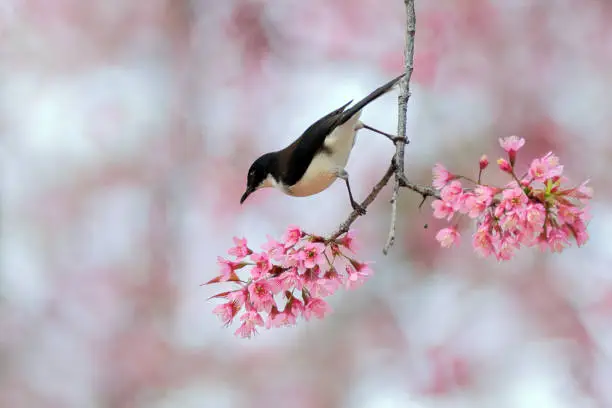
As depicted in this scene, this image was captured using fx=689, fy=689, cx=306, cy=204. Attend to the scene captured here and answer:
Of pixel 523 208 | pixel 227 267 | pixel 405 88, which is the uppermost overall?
pixel 405 88

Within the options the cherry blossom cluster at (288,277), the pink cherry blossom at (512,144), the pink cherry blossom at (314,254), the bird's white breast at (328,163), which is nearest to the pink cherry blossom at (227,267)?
the cherry blossom cluster at (288,277)

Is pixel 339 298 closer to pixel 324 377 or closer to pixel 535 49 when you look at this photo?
pixel 324 377

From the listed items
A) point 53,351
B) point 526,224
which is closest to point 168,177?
point 53,351

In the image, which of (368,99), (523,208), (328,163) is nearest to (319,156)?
(328,163)

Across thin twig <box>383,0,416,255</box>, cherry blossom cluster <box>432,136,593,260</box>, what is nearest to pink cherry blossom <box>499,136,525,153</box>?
cherry blossom cluster <box>432,136,593,260</box>

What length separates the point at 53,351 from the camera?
2332 mm

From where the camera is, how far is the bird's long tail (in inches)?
39.8

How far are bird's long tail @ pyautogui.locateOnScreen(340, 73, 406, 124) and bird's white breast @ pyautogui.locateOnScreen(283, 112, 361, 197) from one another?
0.04 meters

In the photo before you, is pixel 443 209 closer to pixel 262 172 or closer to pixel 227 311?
pixel 227 311

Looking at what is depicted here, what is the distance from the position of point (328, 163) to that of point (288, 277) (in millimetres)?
327

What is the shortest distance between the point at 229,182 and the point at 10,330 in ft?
2.92

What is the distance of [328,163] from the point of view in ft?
3.71

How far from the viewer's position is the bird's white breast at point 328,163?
3.69ft

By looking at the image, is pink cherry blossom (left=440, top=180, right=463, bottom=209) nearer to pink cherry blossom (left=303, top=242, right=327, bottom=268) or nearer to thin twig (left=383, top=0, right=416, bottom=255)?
thin twig (left=383, top=0, right=416, bottom=255)
